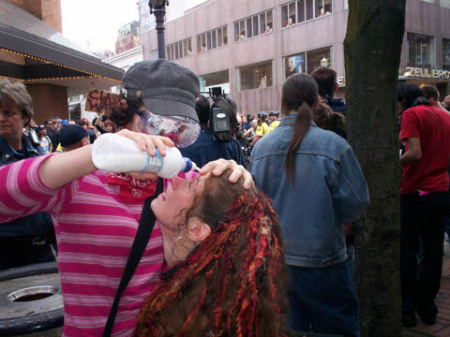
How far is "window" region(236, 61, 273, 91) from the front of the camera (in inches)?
1258

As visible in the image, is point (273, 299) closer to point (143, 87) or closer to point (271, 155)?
point (143, 87)

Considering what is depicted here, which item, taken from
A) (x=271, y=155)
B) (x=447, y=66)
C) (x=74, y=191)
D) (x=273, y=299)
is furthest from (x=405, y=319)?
(x=447, y=66)

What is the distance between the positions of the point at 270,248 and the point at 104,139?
0.53 metres

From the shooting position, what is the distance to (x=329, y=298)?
254 cm

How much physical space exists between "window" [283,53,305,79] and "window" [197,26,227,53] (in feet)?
23.2

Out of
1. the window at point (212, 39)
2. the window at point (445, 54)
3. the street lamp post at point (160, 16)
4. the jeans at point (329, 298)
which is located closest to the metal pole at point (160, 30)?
the street lamp post at point (160, 16)

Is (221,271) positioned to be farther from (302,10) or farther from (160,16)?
(302,10)

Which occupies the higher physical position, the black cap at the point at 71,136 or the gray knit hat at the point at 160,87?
the gray knit hat at the point at 160,87

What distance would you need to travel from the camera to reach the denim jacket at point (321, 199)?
2529 millimetres

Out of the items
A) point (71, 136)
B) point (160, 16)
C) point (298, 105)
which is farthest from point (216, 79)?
point (298, 105)

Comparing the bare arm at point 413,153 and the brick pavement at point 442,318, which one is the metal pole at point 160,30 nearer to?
the bare arm at point 413,153

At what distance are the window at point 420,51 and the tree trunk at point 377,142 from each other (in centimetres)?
2631

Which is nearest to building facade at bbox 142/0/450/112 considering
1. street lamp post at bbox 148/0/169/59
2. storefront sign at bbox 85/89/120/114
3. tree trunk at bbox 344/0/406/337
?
street lamp post at bbox 148/0/169/59

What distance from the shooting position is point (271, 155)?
2.75 m
